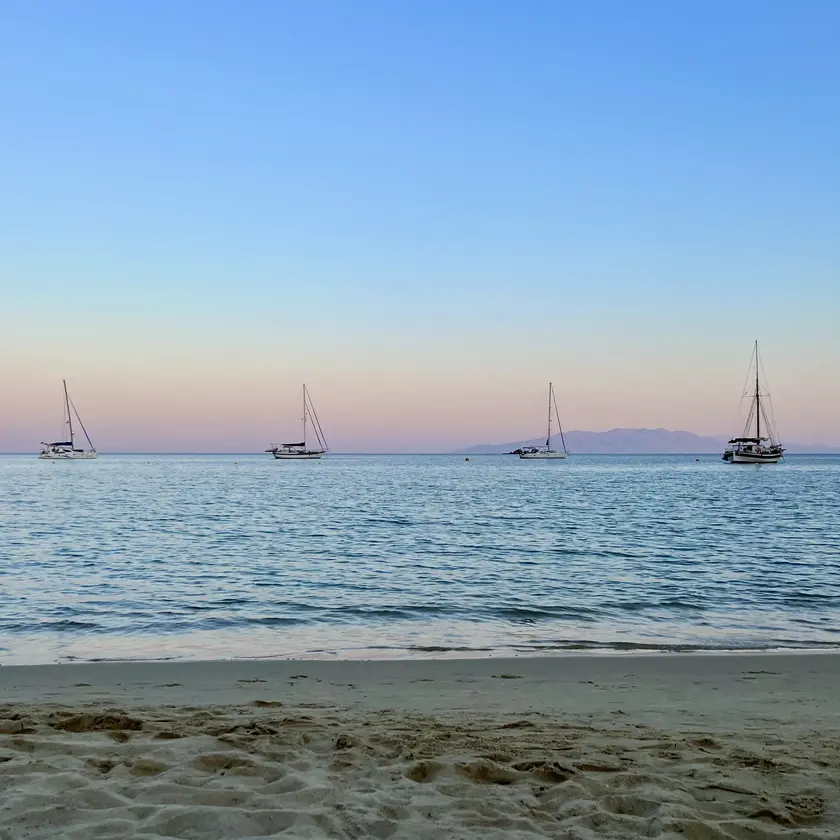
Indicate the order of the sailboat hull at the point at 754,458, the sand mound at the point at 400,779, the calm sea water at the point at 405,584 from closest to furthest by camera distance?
1. the sand mound at the point at 400,779
2. the calm sea water at the point at 405,584
3. the sailboat hull at the point at 754,458

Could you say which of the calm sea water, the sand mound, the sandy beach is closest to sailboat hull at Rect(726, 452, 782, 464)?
the calm sea water

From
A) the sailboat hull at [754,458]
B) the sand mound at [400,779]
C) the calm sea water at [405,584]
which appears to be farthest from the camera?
the sailboat hull at [754,458]

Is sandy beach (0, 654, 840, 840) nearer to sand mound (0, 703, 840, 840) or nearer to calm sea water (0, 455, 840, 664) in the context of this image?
sand mound (0, 703, 840, 840)

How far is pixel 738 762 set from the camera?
6.27 m

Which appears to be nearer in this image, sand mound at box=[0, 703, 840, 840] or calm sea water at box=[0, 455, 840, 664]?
sand mound at box=[0, 703, 840, 840]

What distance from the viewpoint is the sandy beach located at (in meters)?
4.97

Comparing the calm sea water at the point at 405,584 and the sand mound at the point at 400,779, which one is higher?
the sand mound at the point at 400,779

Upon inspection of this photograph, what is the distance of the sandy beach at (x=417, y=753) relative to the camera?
497 centimetres

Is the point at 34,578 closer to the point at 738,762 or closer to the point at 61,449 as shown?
the point at 738,762

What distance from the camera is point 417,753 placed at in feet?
20.9

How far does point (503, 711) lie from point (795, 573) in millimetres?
15878

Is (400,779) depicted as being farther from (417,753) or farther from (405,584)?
(405,584)

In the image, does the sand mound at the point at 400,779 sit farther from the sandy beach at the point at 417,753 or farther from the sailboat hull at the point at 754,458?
the sailboat hull at the point at 754,458

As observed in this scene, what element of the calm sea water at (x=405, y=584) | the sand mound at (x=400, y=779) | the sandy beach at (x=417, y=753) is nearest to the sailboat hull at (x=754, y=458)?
the calm sea water at (x=405, y=584)
